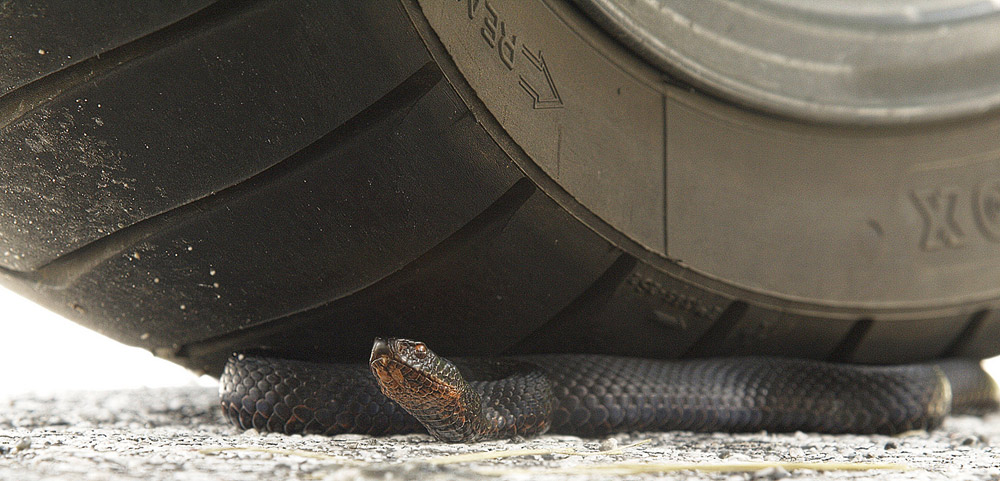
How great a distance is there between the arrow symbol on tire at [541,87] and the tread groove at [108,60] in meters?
0.35

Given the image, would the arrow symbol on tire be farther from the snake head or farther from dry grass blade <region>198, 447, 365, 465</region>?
dry grass blade <region>198, 447, 365, 465</region>

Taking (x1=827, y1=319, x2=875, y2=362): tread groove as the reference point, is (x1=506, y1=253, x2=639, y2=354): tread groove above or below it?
above

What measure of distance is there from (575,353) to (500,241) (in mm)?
340

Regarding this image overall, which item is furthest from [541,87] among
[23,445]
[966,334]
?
[966,334]

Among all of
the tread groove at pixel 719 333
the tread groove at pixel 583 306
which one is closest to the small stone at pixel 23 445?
the tread groove at pixel 583 306

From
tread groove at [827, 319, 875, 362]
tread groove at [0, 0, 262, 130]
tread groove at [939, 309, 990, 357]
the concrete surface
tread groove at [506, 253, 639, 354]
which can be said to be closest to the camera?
the concrete surface

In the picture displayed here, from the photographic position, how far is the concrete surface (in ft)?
2.54

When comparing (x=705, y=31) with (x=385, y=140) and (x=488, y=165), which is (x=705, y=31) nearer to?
(x=488, y=165)

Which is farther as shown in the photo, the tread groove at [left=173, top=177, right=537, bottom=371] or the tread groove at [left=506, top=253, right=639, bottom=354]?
the tread groove at [left=506, top=253, right=639, bottom=354]

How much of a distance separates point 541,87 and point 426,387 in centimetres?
45

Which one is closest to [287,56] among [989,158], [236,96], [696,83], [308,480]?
[236,96]

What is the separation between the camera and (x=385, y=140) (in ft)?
3.21

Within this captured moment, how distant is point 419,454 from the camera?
93 centimetres

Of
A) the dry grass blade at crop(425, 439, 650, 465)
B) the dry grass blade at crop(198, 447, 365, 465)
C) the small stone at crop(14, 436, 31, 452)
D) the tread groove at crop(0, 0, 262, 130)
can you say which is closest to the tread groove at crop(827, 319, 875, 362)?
the dry grass blade at crop(425, 439, 650, 465)
